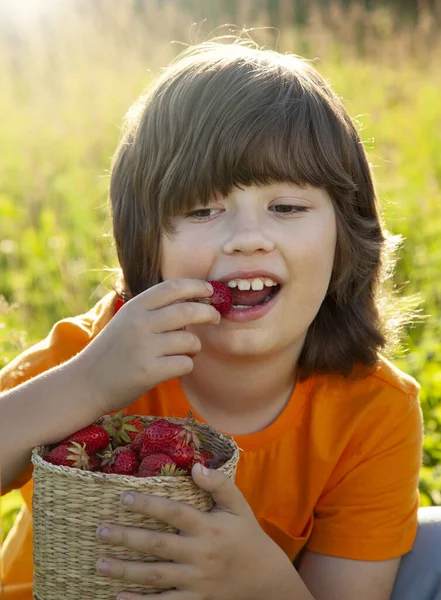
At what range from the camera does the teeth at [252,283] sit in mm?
1883

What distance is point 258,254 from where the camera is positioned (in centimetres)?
188

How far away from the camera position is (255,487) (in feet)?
7.00

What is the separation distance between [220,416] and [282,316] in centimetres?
36

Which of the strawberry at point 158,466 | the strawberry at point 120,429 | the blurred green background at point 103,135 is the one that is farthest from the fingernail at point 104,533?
the blurred green background at point 103,135

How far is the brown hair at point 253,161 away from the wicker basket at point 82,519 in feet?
1.97

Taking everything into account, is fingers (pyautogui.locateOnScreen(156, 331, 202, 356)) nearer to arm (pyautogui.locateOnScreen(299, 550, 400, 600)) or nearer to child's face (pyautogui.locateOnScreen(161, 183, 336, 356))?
child's face (pyautogui.locateOnScreen(161, 183, 336, 356))

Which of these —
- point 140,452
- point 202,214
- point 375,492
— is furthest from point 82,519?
point 375,492

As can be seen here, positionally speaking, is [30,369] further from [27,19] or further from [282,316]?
[27,19]

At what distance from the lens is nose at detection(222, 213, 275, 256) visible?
5.99 ft

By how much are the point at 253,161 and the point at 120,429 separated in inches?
25.3

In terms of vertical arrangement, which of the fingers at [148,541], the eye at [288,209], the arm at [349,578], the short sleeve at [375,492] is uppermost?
the eye at [288,209]

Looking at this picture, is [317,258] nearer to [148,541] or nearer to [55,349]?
[55,349]

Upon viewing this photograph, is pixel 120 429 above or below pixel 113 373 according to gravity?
below

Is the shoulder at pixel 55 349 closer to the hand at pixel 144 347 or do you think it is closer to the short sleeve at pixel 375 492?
the hand at pixel 144 347
